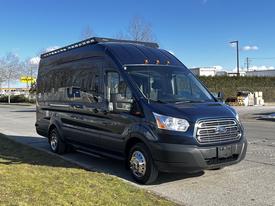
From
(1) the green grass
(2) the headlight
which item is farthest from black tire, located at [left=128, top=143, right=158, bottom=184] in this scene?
(2) the headlight

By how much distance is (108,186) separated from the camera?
6809 millimetres

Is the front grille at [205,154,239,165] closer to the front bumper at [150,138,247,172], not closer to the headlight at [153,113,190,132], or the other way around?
the front bumper at [150,138,247,172]

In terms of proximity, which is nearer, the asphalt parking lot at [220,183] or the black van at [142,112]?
the asphalt parking lot at [220,183]

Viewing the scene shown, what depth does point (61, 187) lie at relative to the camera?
21.8ft

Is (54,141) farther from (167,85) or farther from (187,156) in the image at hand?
(187,156)

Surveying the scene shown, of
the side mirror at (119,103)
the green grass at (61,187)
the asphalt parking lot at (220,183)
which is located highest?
the side mirror at (119,103)

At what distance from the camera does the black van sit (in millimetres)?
6828

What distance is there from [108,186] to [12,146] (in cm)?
551

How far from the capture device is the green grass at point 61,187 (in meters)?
5.93

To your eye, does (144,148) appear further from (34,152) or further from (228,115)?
(34,152)

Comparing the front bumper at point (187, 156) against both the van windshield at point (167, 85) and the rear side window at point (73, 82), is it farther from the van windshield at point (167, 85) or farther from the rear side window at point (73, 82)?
the rear side window at point (73, 82)

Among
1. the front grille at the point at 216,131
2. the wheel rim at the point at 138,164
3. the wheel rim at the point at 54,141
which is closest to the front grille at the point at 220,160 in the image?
the front grille at the point at 216,131

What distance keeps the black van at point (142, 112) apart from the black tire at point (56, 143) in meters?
0.12

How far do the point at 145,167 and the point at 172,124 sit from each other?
Answer: 0.93 m
